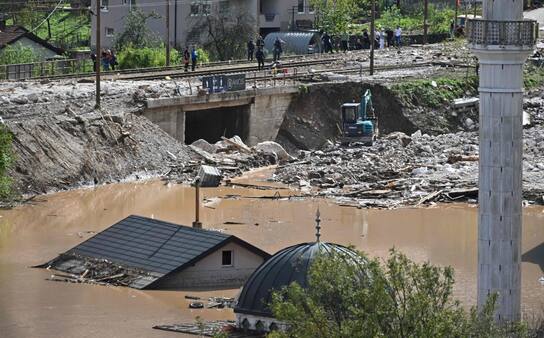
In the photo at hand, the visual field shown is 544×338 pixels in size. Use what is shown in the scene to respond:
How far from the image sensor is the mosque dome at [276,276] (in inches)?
1264

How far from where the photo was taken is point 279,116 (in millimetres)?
70188

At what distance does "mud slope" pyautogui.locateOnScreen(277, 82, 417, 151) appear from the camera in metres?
70.0

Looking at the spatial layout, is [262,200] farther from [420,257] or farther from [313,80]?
[313,80]

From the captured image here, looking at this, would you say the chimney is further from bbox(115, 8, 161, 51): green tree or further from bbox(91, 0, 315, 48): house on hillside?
bbox(115, 8, 161, 51): green tree

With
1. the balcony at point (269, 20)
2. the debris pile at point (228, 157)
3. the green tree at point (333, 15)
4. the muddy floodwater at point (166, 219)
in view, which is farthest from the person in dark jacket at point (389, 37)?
the muddy floodwater at point (166, 219)

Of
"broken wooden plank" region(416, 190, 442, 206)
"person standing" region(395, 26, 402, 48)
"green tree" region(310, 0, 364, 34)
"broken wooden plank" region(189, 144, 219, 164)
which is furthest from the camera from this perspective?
"green tree" region(310, 0, 364, 34)

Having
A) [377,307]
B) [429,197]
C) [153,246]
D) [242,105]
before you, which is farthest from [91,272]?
[242,105]

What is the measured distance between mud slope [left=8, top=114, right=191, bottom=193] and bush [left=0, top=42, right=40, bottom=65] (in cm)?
1351

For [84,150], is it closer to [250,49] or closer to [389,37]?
[250,49]

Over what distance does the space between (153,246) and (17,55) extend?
116ft

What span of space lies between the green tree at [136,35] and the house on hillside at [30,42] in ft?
11.6

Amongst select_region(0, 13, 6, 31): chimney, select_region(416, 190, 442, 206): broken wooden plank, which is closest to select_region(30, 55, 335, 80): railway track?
select_region(0, 13, 6, 31): chimney

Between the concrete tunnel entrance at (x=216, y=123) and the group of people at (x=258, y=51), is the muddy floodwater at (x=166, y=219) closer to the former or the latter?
the concrete tunnel entrance at (x=216, y=123)

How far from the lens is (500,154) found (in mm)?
31500
